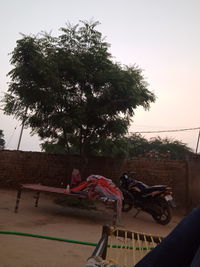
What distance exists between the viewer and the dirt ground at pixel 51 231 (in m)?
2.89

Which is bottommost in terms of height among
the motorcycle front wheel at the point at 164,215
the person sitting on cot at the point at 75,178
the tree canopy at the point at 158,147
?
the motorcycle front wheel at the point at 164,215

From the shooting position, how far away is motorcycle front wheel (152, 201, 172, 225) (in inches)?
235

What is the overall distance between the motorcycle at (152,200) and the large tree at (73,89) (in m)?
2.23

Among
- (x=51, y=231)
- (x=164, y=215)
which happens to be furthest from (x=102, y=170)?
(x=51, y=231)

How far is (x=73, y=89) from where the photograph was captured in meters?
8.37

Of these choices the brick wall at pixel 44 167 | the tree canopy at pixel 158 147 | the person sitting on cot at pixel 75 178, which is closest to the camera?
the person sitting on cot at pixel 75 178

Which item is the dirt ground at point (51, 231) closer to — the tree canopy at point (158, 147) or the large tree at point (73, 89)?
the large tree at point (73, 89)

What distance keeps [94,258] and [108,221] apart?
4.67 meters

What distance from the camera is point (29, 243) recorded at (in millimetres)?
3422

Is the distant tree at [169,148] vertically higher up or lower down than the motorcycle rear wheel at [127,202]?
higher up

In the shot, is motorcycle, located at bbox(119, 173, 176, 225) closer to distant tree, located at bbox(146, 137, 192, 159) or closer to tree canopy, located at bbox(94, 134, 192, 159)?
tree canopy, located at bbox(94, 134, 192, 159)

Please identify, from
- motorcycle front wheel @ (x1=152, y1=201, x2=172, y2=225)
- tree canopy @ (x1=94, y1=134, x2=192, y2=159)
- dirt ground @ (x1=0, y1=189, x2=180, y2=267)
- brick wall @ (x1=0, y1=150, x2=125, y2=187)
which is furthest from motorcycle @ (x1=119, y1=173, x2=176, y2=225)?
→ tree canopy @ (x1=94, y1=134, x2=192, y2=159)

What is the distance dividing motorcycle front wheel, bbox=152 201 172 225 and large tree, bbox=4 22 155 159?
2905mm

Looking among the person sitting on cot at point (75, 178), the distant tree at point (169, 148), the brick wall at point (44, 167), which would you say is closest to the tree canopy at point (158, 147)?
the distant tree at point (169, 148)
